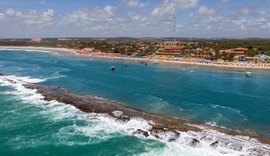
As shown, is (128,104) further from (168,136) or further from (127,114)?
(168,136)

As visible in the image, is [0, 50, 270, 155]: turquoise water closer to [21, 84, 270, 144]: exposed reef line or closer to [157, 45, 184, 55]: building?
[21, 84, 270, 144]: exposed reef line

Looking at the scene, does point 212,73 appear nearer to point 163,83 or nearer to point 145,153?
point 163,83

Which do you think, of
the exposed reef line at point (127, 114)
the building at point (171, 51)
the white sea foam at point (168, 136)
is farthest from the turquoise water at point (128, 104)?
the building at point (171, 51)

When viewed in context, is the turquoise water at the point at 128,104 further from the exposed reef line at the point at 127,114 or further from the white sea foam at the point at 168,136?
the exposed reef line at the point at 127,114

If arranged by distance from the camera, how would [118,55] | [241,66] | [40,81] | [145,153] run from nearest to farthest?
1. [145,153]
2. [40,81]
3. [241,66]
4. [118,55]

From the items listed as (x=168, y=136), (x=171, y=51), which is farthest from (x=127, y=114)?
(x=171, y=51)

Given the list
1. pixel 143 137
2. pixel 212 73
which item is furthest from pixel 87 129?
pixel 212 73

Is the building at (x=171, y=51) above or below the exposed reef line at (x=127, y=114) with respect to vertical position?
above

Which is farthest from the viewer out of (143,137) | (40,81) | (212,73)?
(212,73)

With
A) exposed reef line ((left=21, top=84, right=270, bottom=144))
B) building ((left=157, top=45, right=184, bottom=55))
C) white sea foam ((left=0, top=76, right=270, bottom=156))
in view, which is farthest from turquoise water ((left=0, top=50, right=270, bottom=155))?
building ((left=157, top=45, right=184, bottom=55))
